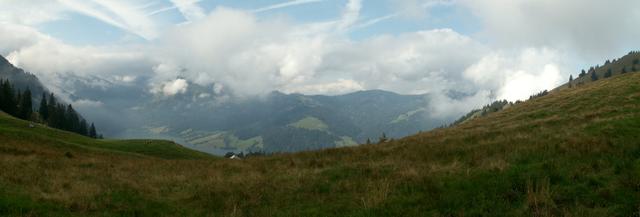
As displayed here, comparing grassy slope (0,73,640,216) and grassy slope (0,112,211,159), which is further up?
grassy slope (0,112,211,159)

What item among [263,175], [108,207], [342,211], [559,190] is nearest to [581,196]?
[559,190]

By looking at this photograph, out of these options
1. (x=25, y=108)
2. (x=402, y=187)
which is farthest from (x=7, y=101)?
(x=402, y=187)

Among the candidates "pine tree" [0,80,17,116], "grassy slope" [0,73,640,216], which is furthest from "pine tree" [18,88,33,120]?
"grassy slope" [0,73,640,216]

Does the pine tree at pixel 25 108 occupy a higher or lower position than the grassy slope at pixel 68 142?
higher

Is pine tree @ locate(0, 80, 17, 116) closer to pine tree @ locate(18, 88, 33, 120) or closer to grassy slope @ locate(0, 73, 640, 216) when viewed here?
pine tree @ locate(18, 88, 33, 120)

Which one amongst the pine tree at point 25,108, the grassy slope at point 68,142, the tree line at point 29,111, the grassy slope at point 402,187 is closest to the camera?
the grassy slope at point 402,187

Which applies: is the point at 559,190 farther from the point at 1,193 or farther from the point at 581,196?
the point at 1,193

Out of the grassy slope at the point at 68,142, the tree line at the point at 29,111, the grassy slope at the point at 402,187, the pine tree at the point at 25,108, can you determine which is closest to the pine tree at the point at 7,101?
the tree line at the point at 29,111

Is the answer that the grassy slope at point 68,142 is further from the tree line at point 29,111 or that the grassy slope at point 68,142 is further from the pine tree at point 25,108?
the pine tree at point 25,108

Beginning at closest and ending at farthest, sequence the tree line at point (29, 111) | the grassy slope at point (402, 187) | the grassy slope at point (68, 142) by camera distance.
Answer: the grassy slope at point (402, 187), the grassy slope at point (68, 142), the tree line at point (29, 111)

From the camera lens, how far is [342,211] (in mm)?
12242

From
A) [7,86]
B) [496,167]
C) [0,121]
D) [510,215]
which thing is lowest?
[510,215]

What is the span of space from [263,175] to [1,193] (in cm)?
935

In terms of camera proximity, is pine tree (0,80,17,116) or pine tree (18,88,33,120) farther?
pine tree (18,88,33,120)
